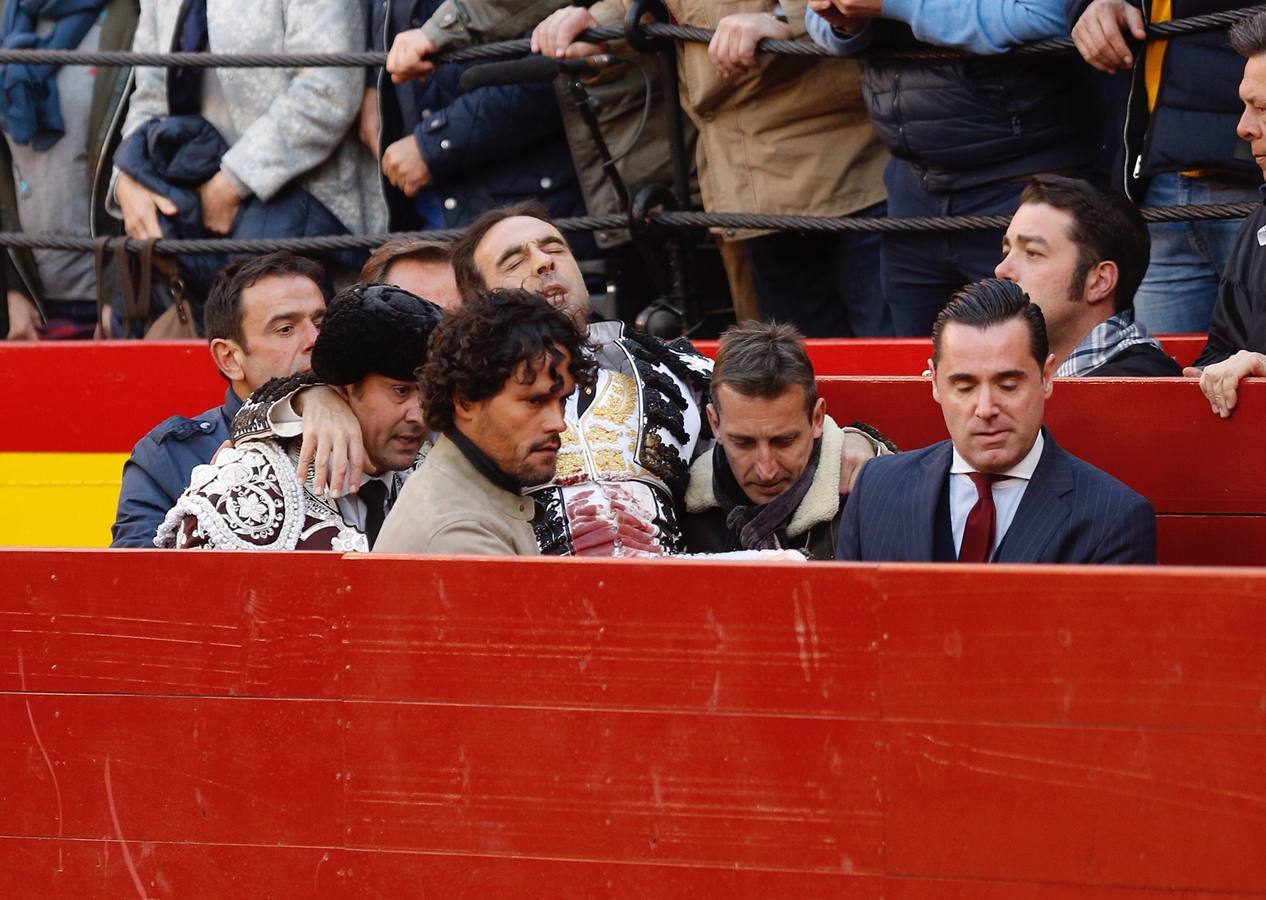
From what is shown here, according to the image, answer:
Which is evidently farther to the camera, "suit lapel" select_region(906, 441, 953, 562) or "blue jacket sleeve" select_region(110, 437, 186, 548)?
"blue jacket sleeve" select_region(110, 437, 186, 548)

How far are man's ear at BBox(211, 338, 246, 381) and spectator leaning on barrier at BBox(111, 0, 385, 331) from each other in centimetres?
139

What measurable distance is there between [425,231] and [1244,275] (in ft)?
7.05

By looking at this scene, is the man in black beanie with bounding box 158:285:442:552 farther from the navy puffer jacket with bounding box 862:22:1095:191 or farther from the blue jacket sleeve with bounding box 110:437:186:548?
the navy puffer jacket with bounding box 862:22:1095:191

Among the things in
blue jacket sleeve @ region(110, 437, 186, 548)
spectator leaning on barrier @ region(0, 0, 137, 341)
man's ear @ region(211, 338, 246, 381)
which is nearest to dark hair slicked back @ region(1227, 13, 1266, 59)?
man's ear @ region(211, 338, 246, 381)

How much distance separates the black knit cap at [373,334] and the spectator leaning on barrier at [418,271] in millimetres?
710

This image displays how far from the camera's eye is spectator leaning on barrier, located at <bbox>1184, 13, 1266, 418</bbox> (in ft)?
11.6

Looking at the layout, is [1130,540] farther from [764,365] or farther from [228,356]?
[228,356]

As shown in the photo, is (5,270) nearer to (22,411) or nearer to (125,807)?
(22,411)

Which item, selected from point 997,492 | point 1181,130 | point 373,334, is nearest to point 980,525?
point 997,492

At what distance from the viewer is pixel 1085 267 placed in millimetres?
3801

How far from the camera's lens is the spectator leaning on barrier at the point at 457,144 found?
16.3 feet

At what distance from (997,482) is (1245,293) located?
0.89 metres

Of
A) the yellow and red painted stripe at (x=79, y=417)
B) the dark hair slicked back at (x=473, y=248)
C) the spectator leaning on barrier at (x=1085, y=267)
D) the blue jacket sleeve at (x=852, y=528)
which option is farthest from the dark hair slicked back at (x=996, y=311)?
the yellow and red painted stripe at (x=79, y=417)

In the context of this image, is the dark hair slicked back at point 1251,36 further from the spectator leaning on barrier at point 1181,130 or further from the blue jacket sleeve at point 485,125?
the blue jacket sleeve at point 485,125
